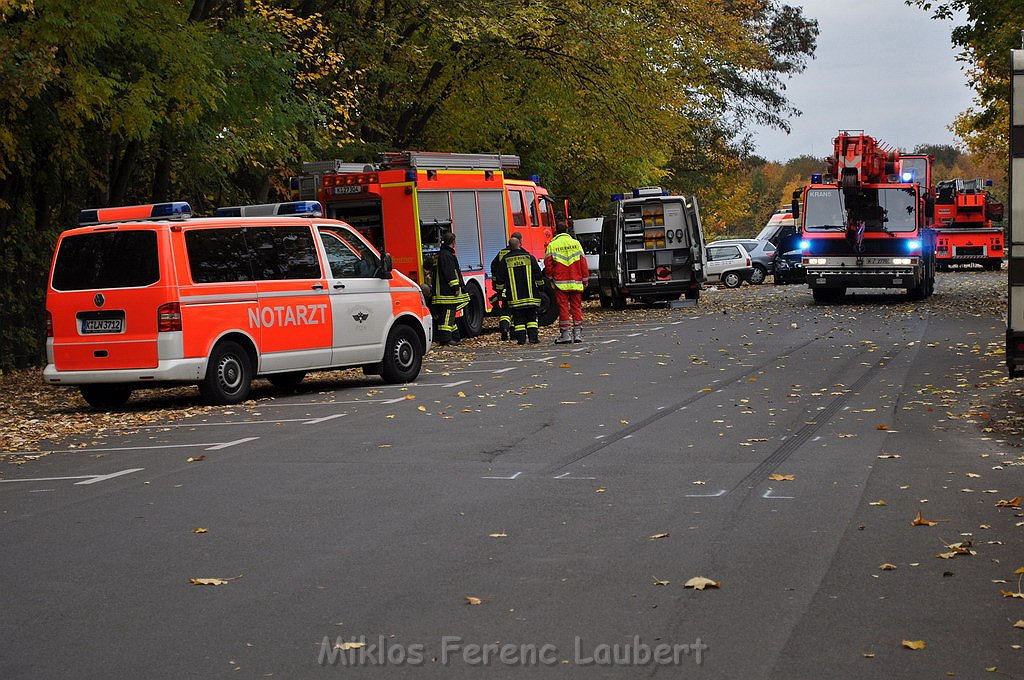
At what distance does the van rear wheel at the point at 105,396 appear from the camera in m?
15.4

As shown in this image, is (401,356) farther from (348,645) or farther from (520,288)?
(348,645)

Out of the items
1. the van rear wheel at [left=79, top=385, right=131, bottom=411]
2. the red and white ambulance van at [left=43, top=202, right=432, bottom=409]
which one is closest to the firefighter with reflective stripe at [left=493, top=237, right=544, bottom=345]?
the red and white ambulance van at [left=43, top=202, right=432, bottom=409]

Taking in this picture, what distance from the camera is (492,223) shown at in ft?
86.4

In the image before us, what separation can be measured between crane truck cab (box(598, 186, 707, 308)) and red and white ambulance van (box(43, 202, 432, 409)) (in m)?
17.4

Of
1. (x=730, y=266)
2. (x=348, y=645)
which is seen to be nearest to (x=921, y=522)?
(x=348, y=645)

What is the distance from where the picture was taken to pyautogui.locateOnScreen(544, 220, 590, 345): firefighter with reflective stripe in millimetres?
22656

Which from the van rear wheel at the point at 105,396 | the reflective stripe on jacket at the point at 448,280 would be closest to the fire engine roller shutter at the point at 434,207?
the reflective stripe on jacket at the point at 448,280

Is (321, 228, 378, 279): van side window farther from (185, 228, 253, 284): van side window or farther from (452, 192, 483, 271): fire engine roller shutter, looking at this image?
(452, 192, 483, 271): fire engine roller shutter

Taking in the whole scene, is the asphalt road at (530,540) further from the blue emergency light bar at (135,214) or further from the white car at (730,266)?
the white car at (730,266)

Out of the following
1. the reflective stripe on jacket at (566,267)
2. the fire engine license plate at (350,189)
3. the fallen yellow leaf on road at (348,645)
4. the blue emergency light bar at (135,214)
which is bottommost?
the fallen yellow leaf on road at (348,645)

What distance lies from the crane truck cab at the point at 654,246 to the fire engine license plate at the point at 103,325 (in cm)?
1987

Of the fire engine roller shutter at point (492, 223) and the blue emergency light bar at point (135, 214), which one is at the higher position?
the blue emergency light bar at point (135, 214)

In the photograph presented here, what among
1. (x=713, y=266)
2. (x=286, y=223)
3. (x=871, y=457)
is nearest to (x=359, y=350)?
(x=286, y=223)

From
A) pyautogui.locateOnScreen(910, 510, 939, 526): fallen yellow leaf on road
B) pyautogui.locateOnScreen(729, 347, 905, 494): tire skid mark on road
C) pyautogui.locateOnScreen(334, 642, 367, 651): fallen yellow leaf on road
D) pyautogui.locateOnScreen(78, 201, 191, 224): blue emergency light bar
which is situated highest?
pyautogui.locateOnScreen(78, 201, 191, 224): blue emergency light bar
